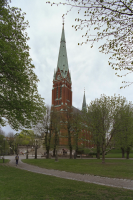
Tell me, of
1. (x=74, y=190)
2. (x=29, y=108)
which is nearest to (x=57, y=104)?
(x=29, y=108)

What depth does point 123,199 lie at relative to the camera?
6605 millimetres

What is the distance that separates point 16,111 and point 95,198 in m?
10.5

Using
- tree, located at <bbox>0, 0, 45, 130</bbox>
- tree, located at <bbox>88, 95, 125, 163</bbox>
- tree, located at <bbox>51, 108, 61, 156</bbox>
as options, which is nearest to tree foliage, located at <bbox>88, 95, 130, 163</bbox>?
tree, located at <bbox>88, 95, 125, 163</bbox>

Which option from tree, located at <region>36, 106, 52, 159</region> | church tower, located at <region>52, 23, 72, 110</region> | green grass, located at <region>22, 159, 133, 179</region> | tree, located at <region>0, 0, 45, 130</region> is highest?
church tower, located at <region>52, 23, 72, 110</region>

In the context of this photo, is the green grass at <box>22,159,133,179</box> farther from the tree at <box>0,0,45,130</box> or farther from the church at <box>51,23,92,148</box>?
the church at <box>51,23,92,148</box>

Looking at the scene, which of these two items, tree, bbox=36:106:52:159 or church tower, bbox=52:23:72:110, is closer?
tree, bbox=36:106:52:159

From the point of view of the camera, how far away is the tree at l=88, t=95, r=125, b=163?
23922mm

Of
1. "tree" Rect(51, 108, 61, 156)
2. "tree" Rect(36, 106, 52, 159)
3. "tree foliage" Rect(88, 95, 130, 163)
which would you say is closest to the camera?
"tree foliage" Rect(88, 95, 130, 163)

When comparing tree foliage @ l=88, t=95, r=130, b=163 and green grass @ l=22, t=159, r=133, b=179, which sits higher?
tree foliage @ l=88, t=95, r=130, b=163

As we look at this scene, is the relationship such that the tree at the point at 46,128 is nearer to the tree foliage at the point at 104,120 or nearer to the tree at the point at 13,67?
the tree foliage at the point at 104,120

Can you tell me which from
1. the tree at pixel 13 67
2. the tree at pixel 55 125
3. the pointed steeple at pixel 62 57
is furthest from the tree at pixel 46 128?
the pointed steeple at pixel 62 57

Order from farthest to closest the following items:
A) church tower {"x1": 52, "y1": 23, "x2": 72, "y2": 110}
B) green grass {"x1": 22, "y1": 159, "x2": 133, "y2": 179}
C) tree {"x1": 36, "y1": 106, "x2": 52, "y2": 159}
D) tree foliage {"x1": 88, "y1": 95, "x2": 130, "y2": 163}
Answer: church tower {"x1": 52, "y1": 23, "x2": 72, "y2": 110} → tree {"x1": 36, "y1": 106, "x2": 52, "y2": 159} → tree foliage {"x1": 88, "y1": 95, "x2": 130, "y2": 163} → green grass {"x1": 22, "y1": 159, "x2": 133, "y2": 179}

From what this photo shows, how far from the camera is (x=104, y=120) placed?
80.3 feet

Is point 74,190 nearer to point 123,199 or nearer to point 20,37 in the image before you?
point 123,199
